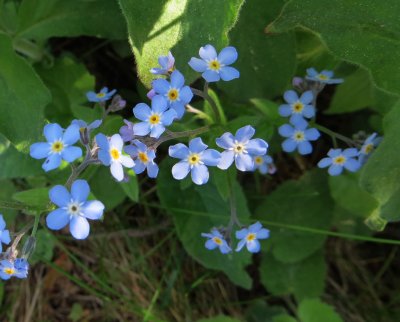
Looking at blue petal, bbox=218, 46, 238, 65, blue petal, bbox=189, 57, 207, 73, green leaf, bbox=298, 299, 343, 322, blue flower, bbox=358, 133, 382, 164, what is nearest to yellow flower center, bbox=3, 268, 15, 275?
blue petal, bbox=189, 57, 207, 73

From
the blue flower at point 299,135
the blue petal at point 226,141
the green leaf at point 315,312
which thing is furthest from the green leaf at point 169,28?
the green leaf at point 315,312

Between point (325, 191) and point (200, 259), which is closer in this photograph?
point (200, 259)

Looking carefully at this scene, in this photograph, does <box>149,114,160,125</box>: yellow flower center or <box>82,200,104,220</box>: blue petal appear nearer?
<box>82,200,104,220</box>: blue petal

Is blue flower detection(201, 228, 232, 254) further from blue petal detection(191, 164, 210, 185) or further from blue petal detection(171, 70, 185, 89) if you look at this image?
blue petal detection(171, 70, 185, 89)

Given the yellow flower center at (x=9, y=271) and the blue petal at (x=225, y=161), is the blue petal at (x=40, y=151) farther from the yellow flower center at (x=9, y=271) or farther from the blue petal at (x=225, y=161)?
the blue petal at (x=225, y=161)

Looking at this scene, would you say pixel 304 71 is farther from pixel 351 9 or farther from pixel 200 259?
pixel 200 259

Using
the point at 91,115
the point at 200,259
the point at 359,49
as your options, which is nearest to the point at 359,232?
the point at 200,259
